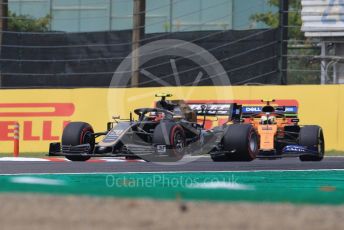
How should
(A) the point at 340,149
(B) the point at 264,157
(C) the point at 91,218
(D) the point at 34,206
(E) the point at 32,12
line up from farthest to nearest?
(E) the point at 32,12 → (A) the point at 340,149 → (B) the point at 264,157 → (D) the point at 34,206 → (C) the point at 91,218

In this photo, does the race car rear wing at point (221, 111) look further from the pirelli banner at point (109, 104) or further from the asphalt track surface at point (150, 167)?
the pirelli banner at point (109, 104)

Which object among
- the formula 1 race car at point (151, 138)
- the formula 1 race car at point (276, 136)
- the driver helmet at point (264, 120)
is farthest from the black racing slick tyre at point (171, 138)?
the driver helmet at point (264, 120)

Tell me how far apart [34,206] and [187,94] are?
1325 centimetres

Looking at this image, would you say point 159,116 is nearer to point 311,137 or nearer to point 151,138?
point 151,138

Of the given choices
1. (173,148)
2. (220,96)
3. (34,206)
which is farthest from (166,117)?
(34,206)

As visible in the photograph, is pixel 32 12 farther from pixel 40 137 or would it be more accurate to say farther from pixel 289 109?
pixel 289 109

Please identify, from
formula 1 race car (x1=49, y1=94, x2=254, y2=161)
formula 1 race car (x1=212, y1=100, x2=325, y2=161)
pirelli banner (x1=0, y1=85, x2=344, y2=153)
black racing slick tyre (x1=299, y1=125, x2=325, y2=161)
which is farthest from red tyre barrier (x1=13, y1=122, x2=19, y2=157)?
black racing slick tyre (x1=299, y1=125, x2=325, y2=161)

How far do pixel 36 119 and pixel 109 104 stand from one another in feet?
5.38

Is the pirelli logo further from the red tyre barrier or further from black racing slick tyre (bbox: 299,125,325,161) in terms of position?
black racing slick tyre (bbox: 299,125,325,161)

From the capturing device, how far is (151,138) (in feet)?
52.1

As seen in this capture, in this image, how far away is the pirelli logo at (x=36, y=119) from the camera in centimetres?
2056

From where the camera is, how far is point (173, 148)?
15.2m

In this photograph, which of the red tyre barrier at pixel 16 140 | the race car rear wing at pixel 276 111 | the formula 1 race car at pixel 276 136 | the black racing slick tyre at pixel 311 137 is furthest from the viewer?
the red tyre barrier at pixel 16 140

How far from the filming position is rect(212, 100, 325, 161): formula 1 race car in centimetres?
1576
